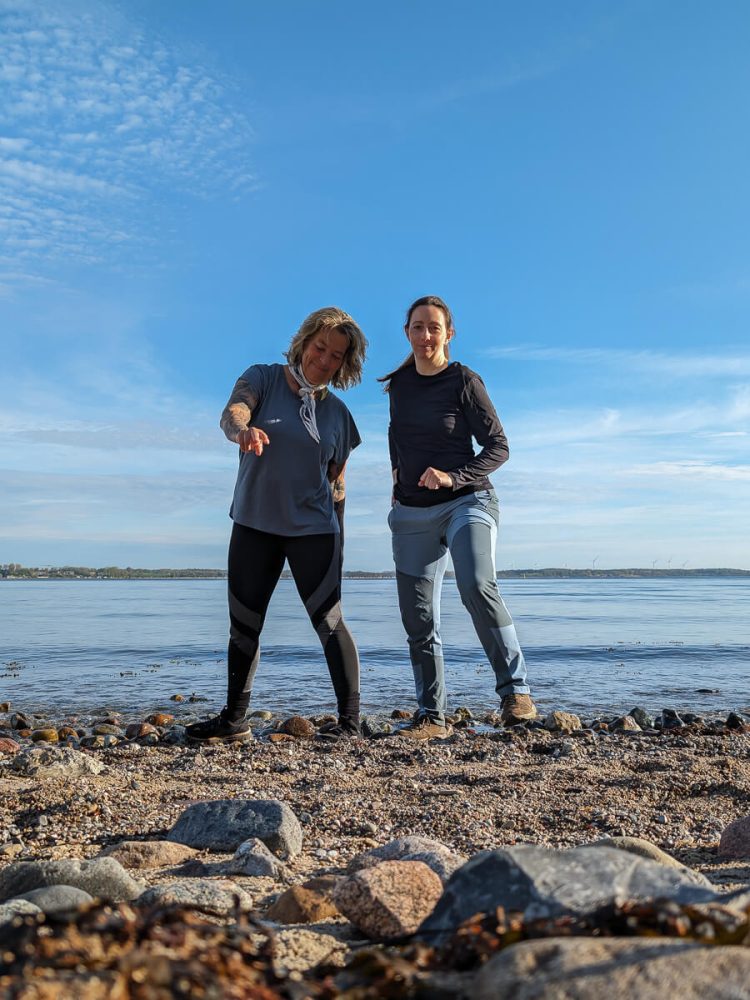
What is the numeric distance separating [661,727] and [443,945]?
6288 mm

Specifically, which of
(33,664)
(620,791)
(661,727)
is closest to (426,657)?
(620,791)

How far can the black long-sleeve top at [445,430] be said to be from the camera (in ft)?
18.3

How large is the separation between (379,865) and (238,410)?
3430 mm

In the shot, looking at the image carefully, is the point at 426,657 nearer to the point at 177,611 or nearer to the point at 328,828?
the point at 328,828

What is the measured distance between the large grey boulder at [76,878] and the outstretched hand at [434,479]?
3156 mm

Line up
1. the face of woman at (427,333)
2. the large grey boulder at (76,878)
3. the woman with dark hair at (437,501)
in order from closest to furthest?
the large grey boulder at (76,878) → the woman with dark hair at (437,501) → the face of woman at (427,333)

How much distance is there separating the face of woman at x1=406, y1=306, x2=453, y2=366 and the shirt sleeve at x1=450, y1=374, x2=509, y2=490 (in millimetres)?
308

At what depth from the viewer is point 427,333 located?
5.52 m

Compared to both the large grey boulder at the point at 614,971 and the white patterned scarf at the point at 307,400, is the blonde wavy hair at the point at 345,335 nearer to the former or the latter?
the white patterned scarf at the point at 307,400

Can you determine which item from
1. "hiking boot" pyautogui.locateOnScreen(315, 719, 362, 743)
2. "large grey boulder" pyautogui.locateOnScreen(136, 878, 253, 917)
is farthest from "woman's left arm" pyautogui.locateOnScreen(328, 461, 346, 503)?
"large grey boulder" pyautogui.locateOnScreen(136, 878, 253, 917)

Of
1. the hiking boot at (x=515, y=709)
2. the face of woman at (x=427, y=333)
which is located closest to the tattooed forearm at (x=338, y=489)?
the face of woman at (x=427, y=333)

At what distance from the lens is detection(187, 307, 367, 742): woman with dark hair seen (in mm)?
5242

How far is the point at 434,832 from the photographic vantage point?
3322 millimetres

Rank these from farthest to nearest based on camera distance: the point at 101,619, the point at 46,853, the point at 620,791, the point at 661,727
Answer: the point at 101,619 < the point at 661,727 < the point at 620,791 < the point at 46,853
